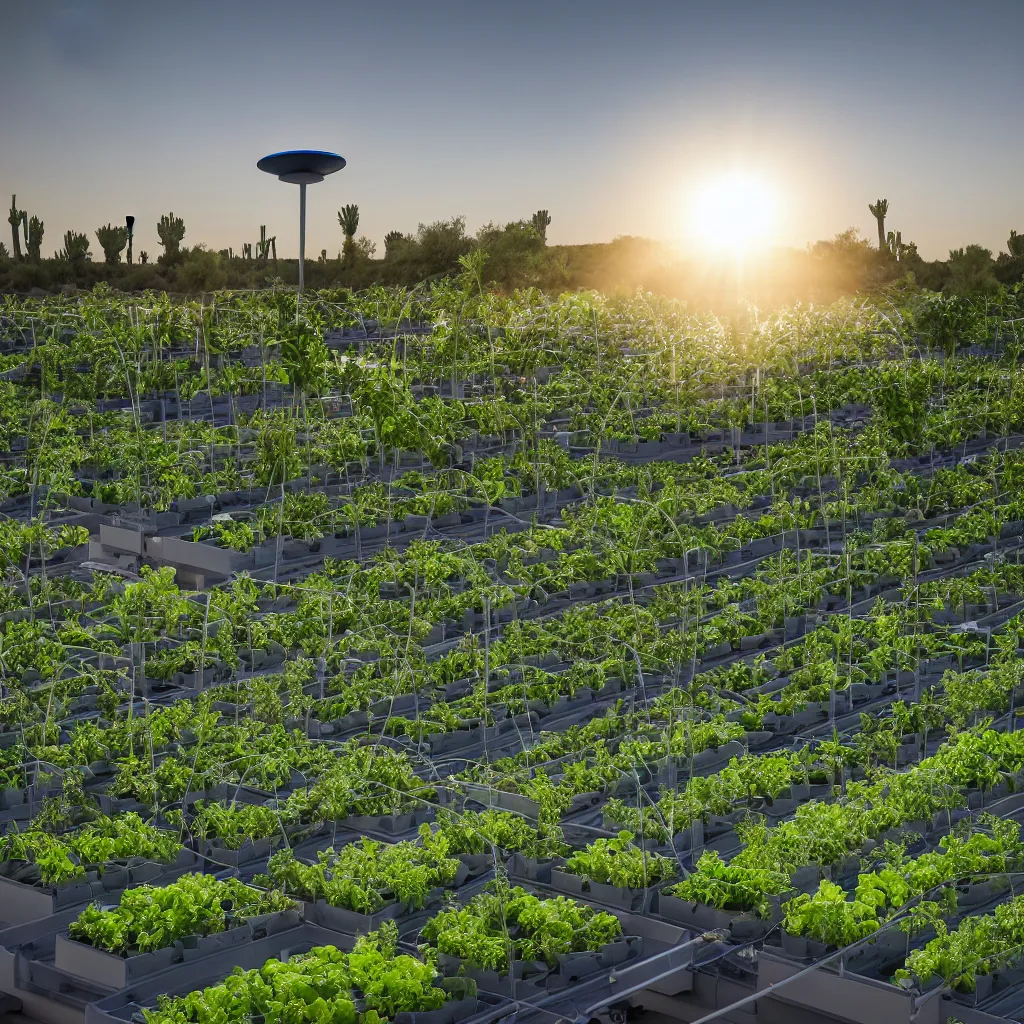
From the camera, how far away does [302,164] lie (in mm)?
15914

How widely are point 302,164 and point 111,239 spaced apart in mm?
A: 32508

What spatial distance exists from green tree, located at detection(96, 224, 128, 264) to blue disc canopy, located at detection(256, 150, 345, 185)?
31469 mm

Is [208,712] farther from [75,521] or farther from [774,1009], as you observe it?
[75,521]

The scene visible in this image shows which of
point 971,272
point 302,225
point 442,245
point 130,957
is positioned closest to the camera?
point 130,957

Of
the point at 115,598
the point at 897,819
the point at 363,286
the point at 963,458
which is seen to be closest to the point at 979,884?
the point at 897,819

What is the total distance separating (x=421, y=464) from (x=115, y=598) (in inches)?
227

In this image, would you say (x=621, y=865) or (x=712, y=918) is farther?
(x=621, y=865)

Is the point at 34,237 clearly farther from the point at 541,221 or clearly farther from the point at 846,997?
the point at 846,997

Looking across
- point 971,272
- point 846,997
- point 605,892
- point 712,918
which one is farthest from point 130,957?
point 971,272

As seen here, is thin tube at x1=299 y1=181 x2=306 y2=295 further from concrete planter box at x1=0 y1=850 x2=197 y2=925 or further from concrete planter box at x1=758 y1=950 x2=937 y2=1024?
concrete planter box at x1=758 y1=950 x2=937 y2=1024

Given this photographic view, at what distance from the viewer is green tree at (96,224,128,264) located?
46.4 m

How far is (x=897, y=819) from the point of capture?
8.46m

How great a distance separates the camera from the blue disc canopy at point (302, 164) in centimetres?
1578

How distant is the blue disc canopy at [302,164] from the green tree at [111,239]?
31.5 meters
